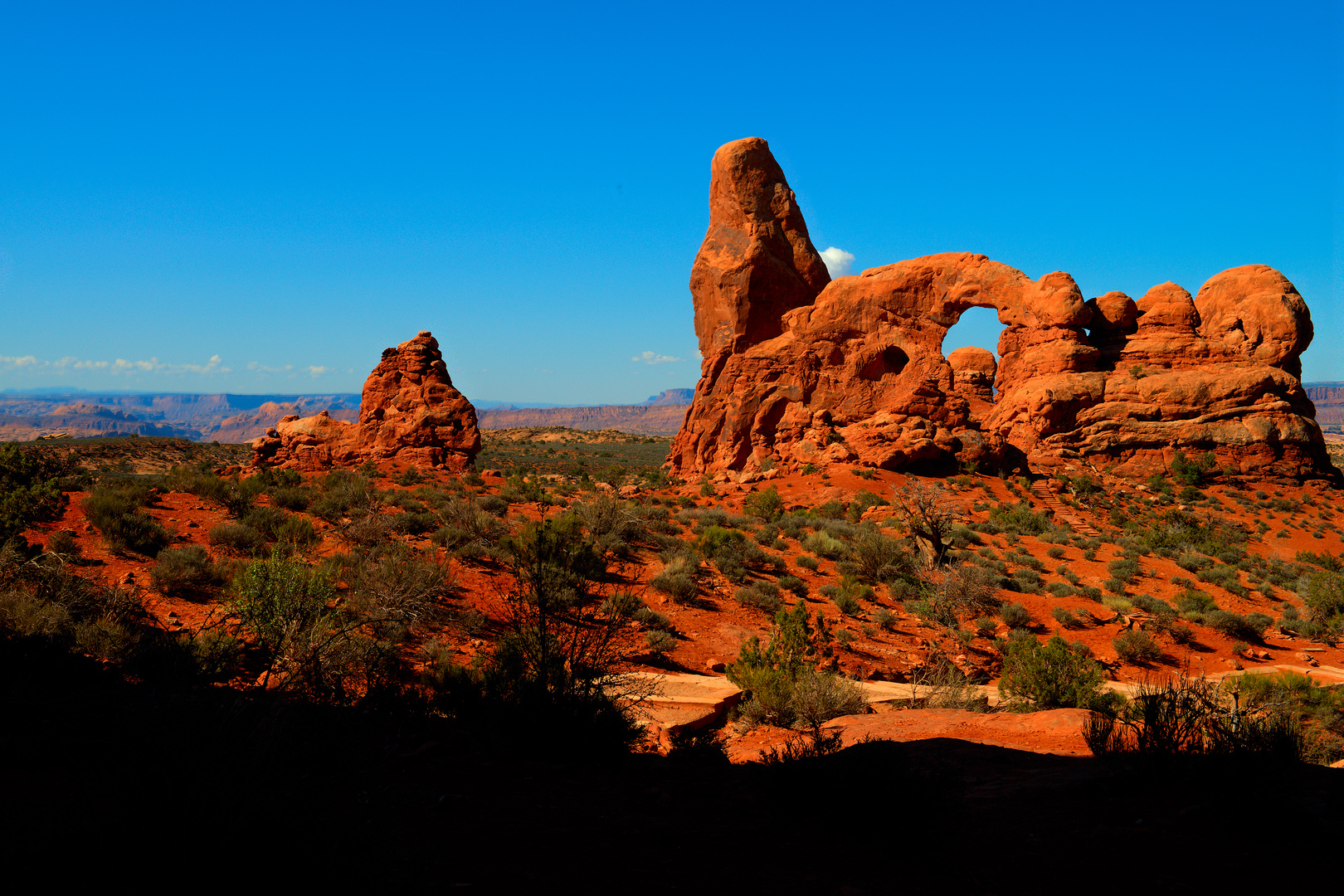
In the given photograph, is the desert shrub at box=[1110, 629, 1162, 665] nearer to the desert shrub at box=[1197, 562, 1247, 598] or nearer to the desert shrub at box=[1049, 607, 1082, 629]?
the desert shrub at box=[1049, 607, 1082, 629]

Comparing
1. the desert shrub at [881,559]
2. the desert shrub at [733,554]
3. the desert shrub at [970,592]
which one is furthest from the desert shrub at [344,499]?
the desert shrub at [970,592]

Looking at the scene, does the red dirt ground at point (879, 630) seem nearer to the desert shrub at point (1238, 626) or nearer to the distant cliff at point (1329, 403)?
the desert shrub at point (1238, 626)

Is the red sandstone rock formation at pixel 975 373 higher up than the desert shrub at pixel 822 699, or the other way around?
the red sandstone rock formation at pixel 975 373

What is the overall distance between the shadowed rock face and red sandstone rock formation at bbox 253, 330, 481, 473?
11.3m

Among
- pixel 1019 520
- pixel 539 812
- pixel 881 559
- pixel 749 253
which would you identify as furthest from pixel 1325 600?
pixel 749 253

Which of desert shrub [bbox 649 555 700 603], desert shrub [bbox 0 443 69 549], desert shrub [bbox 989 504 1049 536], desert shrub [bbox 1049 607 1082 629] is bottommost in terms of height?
desert shrub [bbox 1049 607 1082 629]

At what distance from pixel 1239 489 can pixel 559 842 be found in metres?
30.4

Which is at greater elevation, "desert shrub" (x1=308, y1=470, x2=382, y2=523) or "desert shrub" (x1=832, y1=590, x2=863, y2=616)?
"desert shrub" (x1=308, y1=470, x2=382, y2=523)

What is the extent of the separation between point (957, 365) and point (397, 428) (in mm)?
25709

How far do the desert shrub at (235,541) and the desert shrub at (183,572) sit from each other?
0.96 meters

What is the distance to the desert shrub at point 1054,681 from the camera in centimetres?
826

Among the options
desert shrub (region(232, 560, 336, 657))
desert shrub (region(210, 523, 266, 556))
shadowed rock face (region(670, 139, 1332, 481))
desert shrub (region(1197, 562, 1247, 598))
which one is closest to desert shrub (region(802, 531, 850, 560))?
desert shrub (region(1197, 562, 1247, 598))

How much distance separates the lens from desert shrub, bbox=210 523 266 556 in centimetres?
1027

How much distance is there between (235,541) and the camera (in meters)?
10.3
